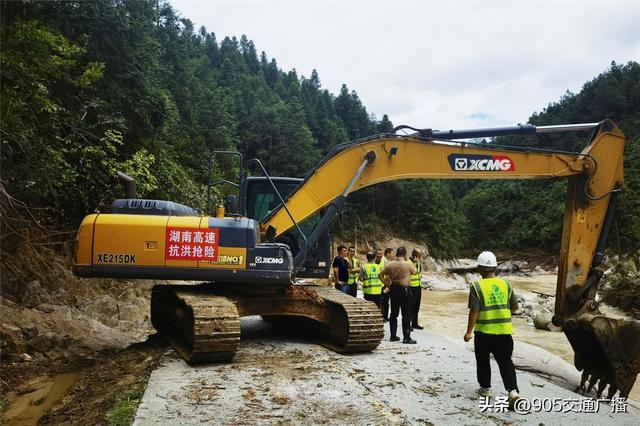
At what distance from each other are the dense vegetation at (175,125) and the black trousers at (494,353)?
551 cm

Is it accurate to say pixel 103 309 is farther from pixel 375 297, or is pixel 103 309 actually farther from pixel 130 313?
pixel 375 297

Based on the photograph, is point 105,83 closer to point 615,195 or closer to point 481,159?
point 481,159

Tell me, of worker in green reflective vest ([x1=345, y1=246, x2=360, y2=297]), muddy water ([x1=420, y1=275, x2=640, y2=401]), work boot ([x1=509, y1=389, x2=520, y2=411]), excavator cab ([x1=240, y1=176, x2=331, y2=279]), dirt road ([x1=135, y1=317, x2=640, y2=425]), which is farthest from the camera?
muddy water ([x1=420, y1=275, x2=640, y2=401])

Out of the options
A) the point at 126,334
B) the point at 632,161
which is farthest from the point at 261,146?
the point at 126,334

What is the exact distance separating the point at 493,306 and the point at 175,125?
78.6ft

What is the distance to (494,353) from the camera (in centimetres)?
498

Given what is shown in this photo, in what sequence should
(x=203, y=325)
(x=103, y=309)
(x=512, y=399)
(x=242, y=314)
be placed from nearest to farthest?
(x=512, y=399), (x=203, y=325), (x=242, y=314), (x=103, y=309)

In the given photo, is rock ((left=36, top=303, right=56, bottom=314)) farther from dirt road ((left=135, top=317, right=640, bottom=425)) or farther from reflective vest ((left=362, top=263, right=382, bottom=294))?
reflective vest ((left=362, top=263, right=382, bottom=294))

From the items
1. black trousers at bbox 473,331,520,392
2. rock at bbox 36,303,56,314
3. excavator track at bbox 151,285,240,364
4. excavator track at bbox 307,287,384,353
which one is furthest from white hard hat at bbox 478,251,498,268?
rock at bbox 36,303,56,314

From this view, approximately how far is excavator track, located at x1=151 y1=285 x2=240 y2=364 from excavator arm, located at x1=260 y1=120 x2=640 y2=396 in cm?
132

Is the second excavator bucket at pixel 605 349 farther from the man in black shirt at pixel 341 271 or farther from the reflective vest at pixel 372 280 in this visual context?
the man in black shirt at pixel 341 271

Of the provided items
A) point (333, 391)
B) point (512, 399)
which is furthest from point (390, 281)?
point (512, 399)

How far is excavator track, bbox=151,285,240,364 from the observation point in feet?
18.7

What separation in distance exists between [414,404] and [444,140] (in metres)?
4.21
